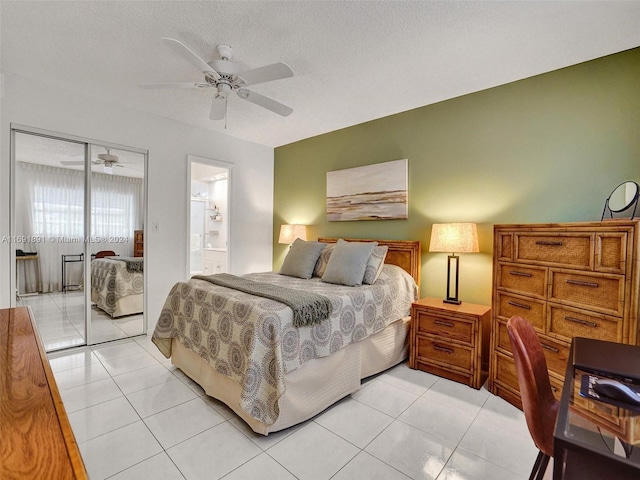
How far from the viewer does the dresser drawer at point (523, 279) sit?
7.07 feet

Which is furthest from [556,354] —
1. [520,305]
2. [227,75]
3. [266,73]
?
[227,75]

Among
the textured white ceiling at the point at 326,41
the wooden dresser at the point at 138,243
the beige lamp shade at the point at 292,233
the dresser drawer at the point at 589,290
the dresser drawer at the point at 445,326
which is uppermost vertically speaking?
the textured white ceiling at the point at 326,41

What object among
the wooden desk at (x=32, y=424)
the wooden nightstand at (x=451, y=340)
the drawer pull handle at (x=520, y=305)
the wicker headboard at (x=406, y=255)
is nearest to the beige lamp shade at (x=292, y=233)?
the wicker headboard at (x=406, y=255)

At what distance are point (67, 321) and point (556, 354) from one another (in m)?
4.49

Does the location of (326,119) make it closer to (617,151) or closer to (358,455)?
(617,151)

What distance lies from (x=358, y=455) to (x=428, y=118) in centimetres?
312

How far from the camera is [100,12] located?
1.98 metres

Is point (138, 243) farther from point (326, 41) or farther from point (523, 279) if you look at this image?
point (523, 279)

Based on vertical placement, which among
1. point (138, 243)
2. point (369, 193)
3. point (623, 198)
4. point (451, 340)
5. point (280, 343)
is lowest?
point (451, 340)

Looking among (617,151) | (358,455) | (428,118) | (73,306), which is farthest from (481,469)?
(73,306)

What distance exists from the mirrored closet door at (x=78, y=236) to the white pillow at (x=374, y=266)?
2670 mm

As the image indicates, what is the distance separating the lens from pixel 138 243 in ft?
11.9

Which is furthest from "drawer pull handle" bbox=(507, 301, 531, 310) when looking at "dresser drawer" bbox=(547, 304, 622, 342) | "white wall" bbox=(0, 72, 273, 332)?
"white wall" bbox=(0, 72, 273, 332)

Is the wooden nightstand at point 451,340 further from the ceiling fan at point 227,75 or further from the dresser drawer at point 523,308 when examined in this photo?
the ceiling fan at point 227,75
